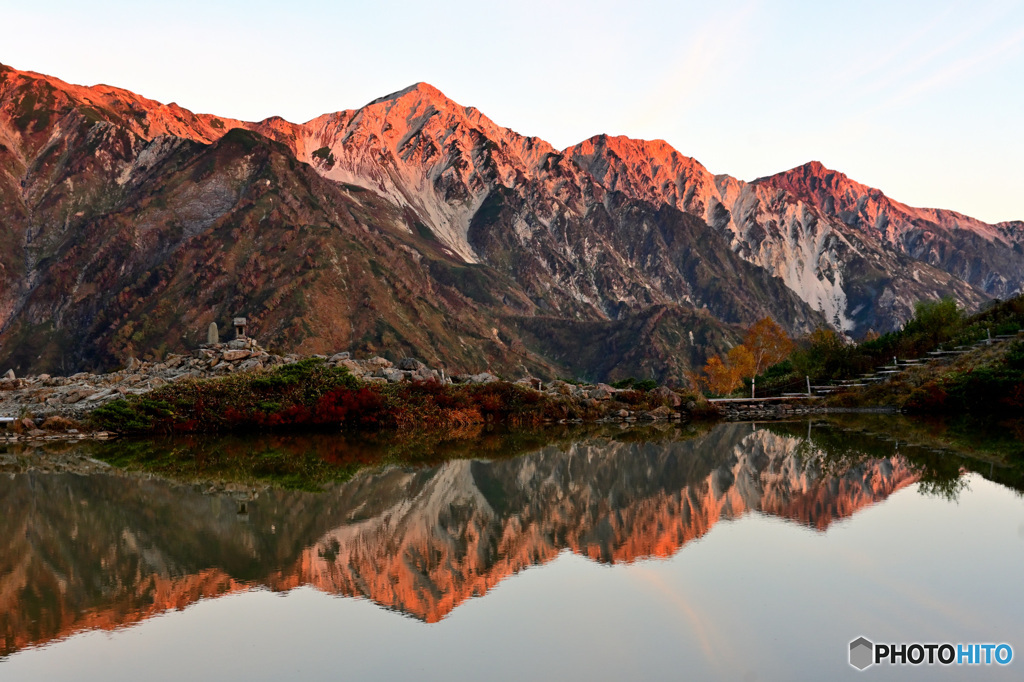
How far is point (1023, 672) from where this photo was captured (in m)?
8.91

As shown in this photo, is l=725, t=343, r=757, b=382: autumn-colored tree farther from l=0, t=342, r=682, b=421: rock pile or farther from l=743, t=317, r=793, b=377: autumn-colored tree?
l=0, t=342, r=682, b=421: rock pile

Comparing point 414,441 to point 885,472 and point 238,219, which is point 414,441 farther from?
point 238,219

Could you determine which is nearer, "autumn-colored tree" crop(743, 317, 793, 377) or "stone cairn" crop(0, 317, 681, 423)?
"stone cairn" crop(0, 317, 681, 423)

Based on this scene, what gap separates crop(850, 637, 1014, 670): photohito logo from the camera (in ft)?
30.6

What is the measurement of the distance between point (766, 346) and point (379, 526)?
2526 inches

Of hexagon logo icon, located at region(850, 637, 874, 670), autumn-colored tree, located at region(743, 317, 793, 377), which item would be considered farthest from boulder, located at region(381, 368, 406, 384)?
autumn-colored tree, located at region(743, 317, 793, 377)

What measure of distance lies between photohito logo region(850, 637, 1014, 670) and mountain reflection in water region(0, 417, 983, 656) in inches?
191

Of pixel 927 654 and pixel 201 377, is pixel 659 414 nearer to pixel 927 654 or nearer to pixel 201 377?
pixel 201 377

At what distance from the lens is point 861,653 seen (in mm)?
9500

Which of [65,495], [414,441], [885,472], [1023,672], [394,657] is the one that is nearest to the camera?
[1023,672]

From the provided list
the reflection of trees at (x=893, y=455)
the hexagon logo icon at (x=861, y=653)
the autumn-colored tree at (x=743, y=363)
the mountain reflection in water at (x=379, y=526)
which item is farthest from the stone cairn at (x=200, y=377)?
the hexagon logo icon at (x=861, y=653)

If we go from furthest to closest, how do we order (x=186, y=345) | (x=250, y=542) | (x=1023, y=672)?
(x=186, y=345), (x=250, y=542), (x=1023, y=672)

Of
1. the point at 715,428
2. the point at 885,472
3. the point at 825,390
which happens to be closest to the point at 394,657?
the point at 885,472

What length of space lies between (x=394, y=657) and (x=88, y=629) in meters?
4.15
